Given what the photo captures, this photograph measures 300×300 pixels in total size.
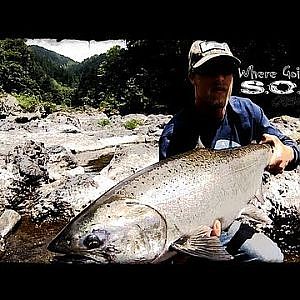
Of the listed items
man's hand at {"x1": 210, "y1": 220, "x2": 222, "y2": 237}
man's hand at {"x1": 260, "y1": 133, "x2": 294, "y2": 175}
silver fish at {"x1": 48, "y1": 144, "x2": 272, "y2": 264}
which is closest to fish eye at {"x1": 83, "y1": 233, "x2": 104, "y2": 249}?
silver fish at {"x1": 48, "y1": 144, "x2": 272, "y2": 264}

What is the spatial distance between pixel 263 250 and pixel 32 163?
4.44 feet

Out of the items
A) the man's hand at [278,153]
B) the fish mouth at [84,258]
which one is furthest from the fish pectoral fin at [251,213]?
the fish mouth at [84,258]

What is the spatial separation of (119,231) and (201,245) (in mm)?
220

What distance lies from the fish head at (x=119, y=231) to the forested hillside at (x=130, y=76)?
1.67 feet

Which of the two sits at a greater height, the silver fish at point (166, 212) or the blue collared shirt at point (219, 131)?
the blue collared shirt at point (219, 131)

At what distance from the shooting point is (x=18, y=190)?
Answer: 2.50 meters

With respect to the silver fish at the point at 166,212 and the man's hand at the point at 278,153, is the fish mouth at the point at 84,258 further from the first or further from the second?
the man's hand at the point at 278,153

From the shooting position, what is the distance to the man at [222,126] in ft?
5.08

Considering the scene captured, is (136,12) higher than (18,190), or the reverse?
(136,12)

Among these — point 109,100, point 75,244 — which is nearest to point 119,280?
point 75,244

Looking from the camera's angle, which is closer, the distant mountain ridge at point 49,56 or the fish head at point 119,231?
the fish head at point 119,231

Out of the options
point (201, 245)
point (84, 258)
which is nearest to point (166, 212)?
point (201, 245)

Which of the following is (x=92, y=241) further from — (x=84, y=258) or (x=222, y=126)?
(x=222, y=126)

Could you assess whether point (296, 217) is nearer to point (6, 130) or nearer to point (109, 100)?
point (109, 100)
